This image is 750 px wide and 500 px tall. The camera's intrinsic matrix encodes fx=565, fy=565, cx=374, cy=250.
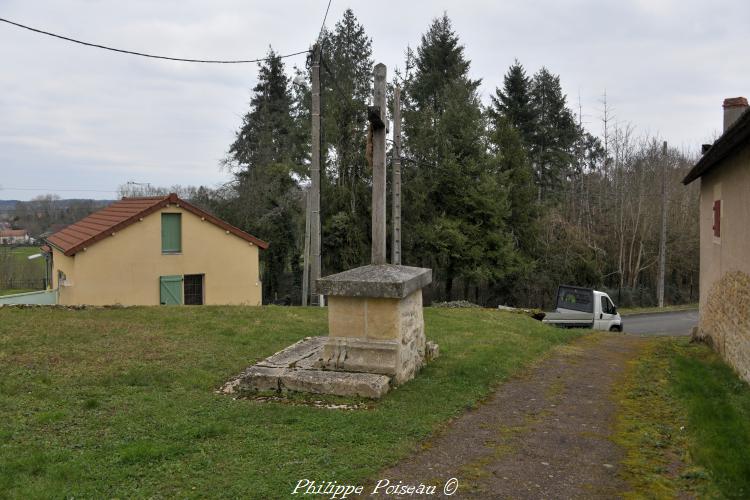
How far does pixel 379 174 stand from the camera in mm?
7801

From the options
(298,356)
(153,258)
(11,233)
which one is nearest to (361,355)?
(298,356)

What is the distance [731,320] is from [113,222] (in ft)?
58.4

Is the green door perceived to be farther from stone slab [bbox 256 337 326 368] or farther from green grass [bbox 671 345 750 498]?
green grass [bbox 671 345 750 498]

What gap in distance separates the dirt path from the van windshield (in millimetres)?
11058

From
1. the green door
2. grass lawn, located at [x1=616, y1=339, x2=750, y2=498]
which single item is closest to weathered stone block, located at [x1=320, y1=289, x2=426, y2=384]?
grass lawn, located at [x1=616, y1=339, x2=750, y2=498]

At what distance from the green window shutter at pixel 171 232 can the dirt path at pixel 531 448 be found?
15.5 metres

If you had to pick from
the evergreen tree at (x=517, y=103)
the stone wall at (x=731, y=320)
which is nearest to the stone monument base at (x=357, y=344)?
the stone wall at (x=731, y=320)

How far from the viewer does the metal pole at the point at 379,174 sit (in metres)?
7.73

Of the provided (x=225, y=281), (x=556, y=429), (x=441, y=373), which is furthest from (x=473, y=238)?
(x=556, y=429)

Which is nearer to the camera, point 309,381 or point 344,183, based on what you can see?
point 309,381

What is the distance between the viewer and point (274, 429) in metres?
5.27

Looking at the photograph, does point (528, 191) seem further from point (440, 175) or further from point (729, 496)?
point (729, 496)

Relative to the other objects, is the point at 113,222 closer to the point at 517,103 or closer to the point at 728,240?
the point at 728,240

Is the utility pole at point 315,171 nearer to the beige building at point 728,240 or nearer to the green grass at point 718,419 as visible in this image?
the green grass at point 718,419
